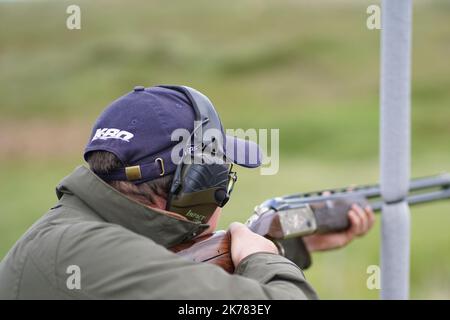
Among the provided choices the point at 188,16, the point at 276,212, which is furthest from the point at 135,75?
the point at 276,212

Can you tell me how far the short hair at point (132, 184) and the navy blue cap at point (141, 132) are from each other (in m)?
0.02

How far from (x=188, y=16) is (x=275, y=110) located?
32.9 ft

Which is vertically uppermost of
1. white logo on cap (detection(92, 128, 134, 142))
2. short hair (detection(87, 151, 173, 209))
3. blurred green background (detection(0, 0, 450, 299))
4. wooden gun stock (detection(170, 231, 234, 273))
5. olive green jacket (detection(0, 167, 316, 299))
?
white logo on cap (detection(92, 128, 134, 142))

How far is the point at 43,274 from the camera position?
7.25ft

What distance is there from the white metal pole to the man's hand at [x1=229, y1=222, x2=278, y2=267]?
796 mm

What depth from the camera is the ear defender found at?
2.52 m

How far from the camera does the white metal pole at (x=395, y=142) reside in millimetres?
3057

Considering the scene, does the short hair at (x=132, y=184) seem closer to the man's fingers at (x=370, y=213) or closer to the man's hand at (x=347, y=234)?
the man's hand at (x=347, y=234)

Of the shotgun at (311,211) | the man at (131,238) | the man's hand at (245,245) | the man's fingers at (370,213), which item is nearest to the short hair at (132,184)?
the man at (131,238)

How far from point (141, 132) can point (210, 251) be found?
516mm

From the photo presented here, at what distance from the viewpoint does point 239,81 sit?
72.4 ft

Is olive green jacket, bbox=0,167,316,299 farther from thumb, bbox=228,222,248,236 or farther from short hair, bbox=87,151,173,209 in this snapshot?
thumb, bbox=228,222,248,236

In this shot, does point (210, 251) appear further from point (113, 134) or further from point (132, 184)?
point (113, 134)

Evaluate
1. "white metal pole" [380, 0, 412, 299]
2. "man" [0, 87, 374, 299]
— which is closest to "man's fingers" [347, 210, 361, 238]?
"white metal pole" [380, 0, 412, 299]
